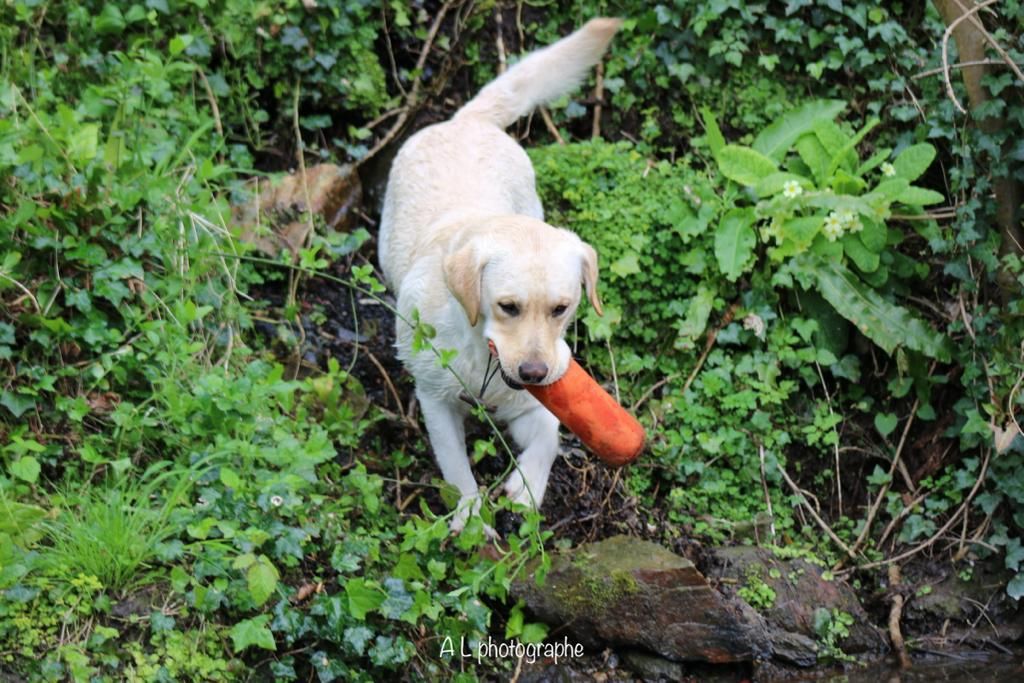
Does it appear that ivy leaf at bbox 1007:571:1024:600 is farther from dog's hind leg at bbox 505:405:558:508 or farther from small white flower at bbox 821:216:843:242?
dog's hind leg at bbox 505:405:558:508

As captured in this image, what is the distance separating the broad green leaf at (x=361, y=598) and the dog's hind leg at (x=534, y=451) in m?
0.98

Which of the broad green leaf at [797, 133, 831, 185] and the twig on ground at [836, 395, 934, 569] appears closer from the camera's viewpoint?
the twig on ground at [836, 395, 934, 569]

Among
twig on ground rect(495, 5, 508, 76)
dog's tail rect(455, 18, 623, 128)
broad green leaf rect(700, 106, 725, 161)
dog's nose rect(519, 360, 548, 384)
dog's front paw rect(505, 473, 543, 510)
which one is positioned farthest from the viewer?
twig on ground rect(495, 5, 508, 76)

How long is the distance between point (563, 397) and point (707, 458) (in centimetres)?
153

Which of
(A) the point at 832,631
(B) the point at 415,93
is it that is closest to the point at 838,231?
(A) the point at 832,631

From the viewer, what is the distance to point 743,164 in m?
6.38

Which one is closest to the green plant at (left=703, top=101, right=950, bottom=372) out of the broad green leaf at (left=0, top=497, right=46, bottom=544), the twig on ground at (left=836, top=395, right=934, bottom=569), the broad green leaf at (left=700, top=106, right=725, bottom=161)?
the broad green leaf at (left=700, top=106, right=725, bottom=161)

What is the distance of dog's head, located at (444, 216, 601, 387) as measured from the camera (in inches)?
178

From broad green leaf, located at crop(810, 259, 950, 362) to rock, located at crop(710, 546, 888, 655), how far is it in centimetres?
123

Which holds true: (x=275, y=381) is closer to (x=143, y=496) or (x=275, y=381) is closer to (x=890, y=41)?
(x=143, y=496)

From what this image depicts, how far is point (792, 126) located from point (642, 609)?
302 centimetres

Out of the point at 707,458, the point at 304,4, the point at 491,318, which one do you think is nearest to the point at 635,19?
the point at 304,4

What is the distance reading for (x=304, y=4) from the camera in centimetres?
685

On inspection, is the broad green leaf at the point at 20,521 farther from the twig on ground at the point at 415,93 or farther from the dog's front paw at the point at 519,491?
the twig on ground at the point at 415,93
